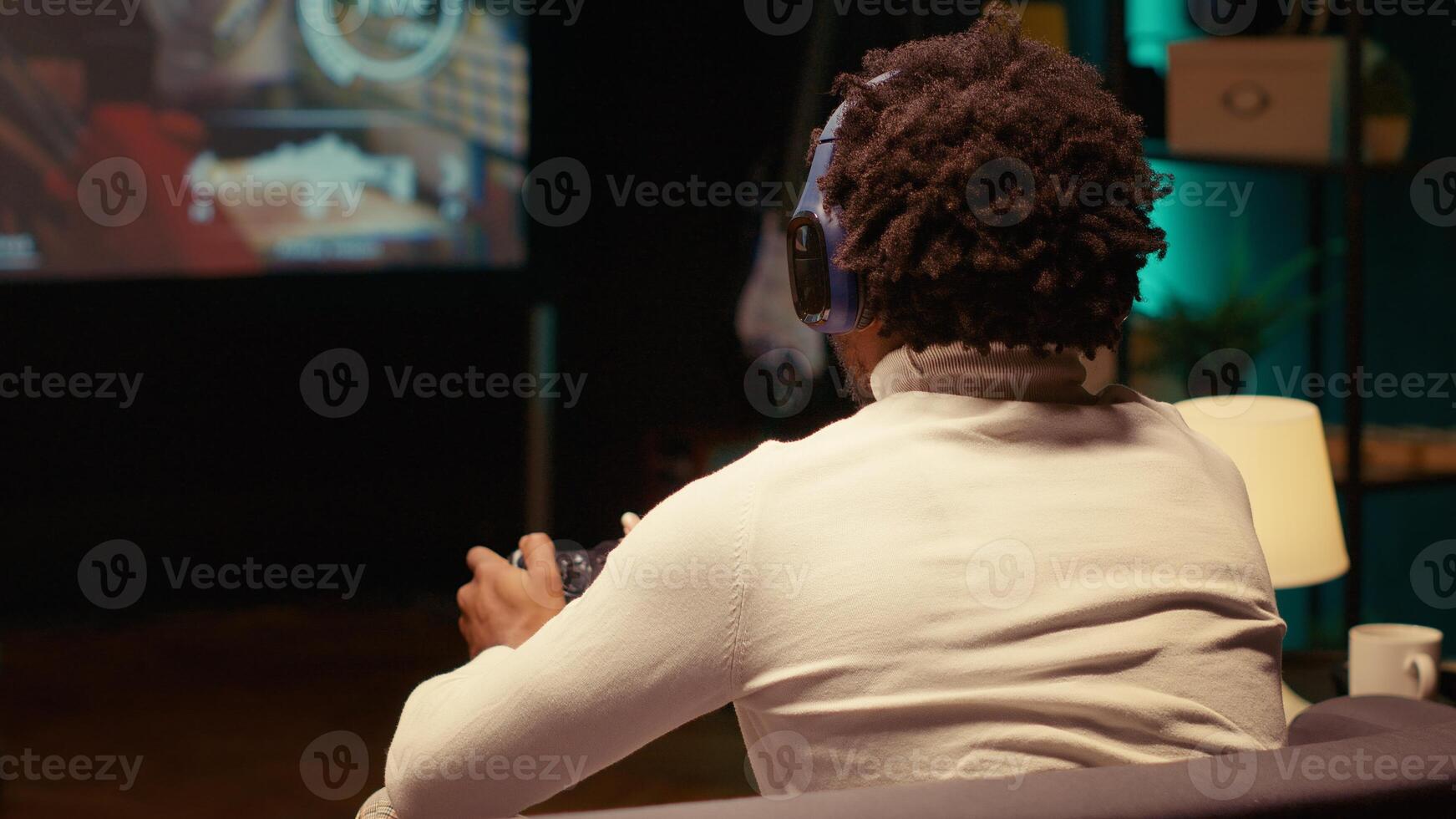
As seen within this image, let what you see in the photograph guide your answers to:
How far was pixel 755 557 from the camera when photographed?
87 centimetres

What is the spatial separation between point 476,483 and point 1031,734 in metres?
3.51

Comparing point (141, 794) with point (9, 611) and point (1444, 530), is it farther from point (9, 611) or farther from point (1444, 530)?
point (1444, 530)

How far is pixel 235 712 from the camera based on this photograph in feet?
11.7
